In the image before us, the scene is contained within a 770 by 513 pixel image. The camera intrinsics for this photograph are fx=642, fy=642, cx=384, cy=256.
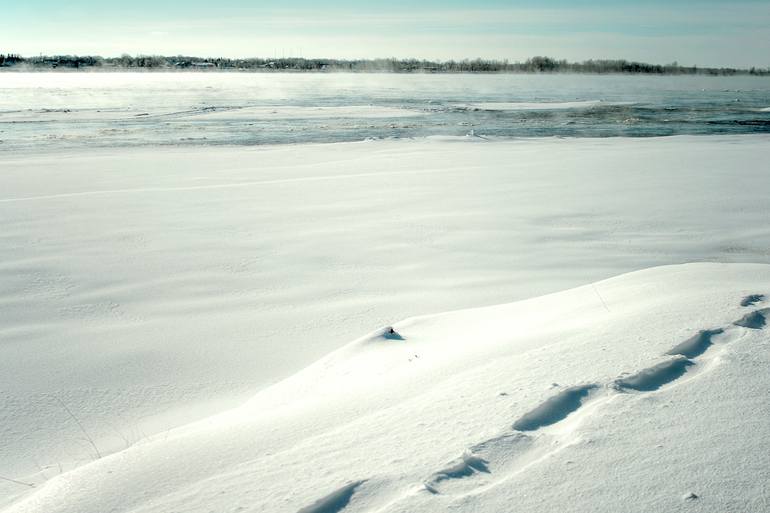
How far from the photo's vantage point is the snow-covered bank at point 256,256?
2869 millimetres

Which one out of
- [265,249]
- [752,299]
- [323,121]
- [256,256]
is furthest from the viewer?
[323,121]

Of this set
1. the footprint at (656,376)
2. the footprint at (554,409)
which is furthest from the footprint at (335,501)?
the footprint at (656,376)

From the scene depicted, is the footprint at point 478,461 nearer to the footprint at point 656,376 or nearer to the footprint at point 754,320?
the footprint at point 656,376

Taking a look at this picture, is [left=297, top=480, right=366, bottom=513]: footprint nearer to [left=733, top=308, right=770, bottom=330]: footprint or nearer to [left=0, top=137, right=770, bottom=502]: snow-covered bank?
[left=0, top=137, right=770, bottom=502]: snow-covered bank

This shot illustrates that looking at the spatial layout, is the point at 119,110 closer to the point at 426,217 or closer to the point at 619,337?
the point at 426,217

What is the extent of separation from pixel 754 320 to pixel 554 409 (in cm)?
118

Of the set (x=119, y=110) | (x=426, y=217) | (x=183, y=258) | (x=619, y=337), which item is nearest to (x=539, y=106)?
(x=119, y=110)

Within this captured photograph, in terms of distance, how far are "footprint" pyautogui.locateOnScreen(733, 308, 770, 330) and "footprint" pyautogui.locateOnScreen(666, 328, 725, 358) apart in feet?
0.55

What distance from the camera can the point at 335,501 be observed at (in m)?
1.52

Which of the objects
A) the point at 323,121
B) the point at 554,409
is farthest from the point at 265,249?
the point at 323,121

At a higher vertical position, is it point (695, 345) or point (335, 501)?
point (695, 345)

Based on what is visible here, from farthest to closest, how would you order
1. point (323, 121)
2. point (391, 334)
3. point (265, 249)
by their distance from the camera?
point (323, 121) → point (265, 249) → point (391, 334)

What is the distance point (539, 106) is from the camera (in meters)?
26.7

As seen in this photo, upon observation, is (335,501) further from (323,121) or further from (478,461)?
(323,121)
